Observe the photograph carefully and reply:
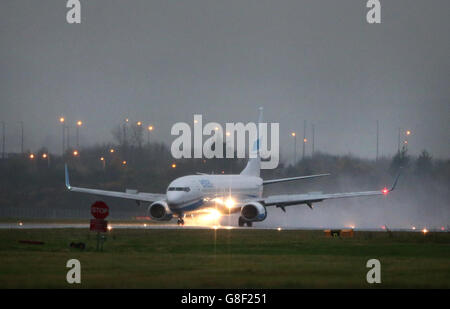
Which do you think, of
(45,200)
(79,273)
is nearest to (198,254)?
(79,273)

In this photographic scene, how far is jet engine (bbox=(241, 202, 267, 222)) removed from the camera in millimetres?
81312

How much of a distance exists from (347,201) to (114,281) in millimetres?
81650

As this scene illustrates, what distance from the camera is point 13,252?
41625 mm

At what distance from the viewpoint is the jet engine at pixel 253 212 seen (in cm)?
8131

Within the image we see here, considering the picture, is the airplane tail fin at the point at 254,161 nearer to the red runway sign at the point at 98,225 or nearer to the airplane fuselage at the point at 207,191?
the airplane fuselage at the point at 207,191

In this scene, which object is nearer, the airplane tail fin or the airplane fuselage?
the airplane fuselage

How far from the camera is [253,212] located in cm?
8194

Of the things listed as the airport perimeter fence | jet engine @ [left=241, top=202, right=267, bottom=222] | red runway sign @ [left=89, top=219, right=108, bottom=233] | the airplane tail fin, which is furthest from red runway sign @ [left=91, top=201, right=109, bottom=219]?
the airport perimeter fence

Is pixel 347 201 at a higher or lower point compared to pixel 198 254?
higher

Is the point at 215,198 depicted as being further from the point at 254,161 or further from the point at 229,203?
the point at 254,161

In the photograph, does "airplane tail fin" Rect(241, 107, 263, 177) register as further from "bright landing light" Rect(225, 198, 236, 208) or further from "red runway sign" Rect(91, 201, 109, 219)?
"red runway sign" Rect(91, 201, 109, 219)

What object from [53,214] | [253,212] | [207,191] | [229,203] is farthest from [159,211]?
[53,214]

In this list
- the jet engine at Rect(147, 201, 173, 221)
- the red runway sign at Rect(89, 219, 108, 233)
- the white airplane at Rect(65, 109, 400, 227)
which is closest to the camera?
the red runway sign at Rect(89, 219, 108, 233)
